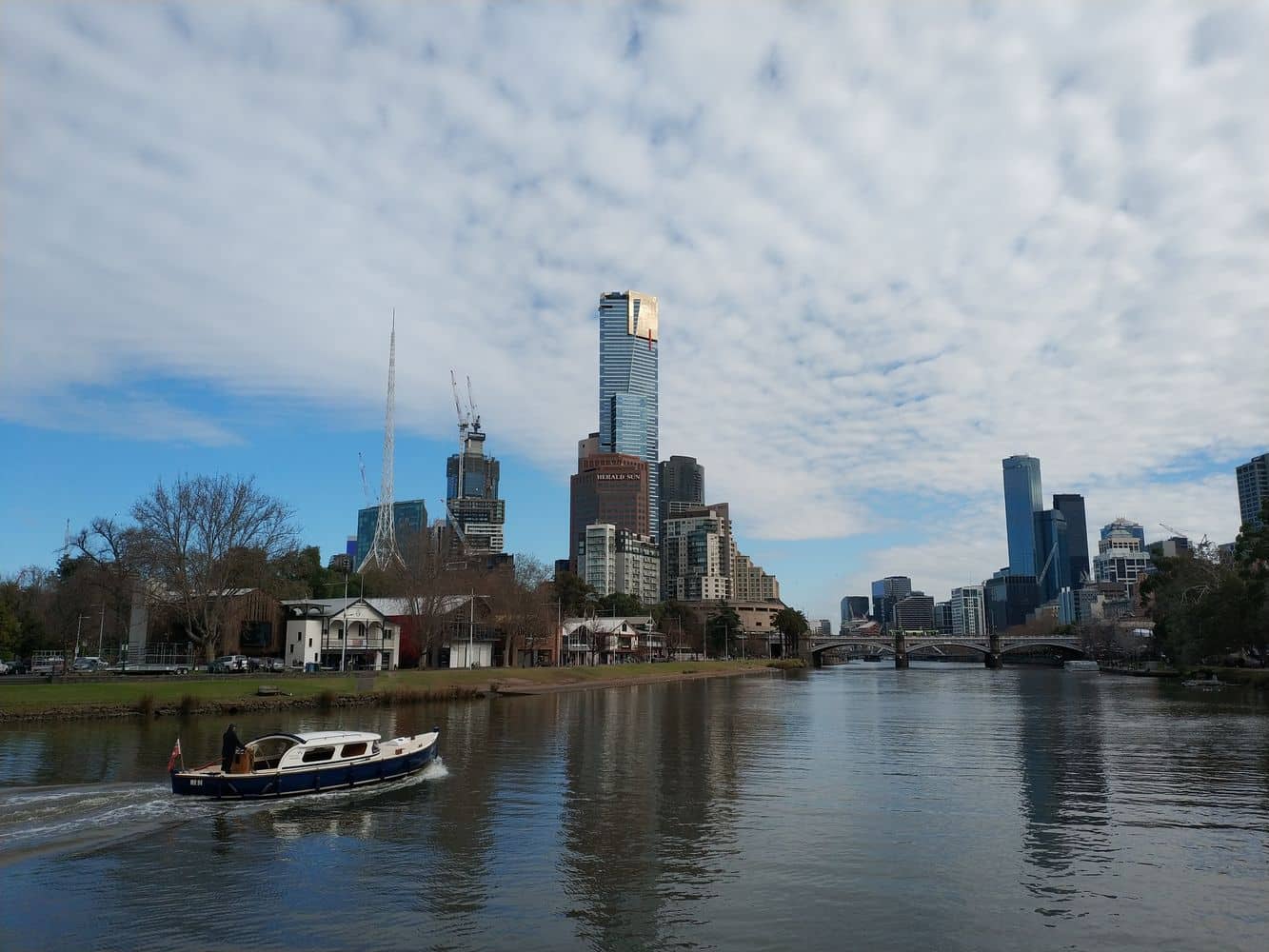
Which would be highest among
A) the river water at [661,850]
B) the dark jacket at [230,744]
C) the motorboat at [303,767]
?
the dark jacket at [230,744]

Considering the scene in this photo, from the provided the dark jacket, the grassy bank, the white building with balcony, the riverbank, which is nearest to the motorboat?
the dark jacket

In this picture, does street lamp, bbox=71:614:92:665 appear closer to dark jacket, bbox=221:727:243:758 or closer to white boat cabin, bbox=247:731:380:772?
white boat cabin, bbox=247:731:380:772

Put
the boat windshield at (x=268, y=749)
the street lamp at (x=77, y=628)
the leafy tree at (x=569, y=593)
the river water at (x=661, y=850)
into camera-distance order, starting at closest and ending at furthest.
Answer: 1. the river water at (x=661, y=850)
2. the boat windshield at (x=268, y=749)
3. the street lamp at (x=77, y=628)
4. the leafy tree at (x=569, y=593)

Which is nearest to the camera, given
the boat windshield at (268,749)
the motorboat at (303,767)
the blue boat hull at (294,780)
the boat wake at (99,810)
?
the boat wake at (99,810)

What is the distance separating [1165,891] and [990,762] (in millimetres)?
24304

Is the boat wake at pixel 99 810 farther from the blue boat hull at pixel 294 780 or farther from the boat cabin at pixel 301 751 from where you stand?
the boat cabin at pixel 301 751

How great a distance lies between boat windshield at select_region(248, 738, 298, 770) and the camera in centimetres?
3694

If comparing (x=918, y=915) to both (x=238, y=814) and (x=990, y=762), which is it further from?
(x=990, y=762)

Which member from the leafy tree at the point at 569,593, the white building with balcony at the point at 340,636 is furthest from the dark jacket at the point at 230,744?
the leafy tree at the point at 569,593

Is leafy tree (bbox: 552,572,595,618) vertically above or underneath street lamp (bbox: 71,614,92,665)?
above

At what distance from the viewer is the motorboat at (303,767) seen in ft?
116

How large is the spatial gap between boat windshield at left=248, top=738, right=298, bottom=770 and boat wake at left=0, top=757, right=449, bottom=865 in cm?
163

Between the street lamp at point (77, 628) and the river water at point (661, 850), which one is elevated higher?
the street lamp at point (77, 628)

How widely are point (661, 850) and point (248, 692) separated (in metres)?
60.8
